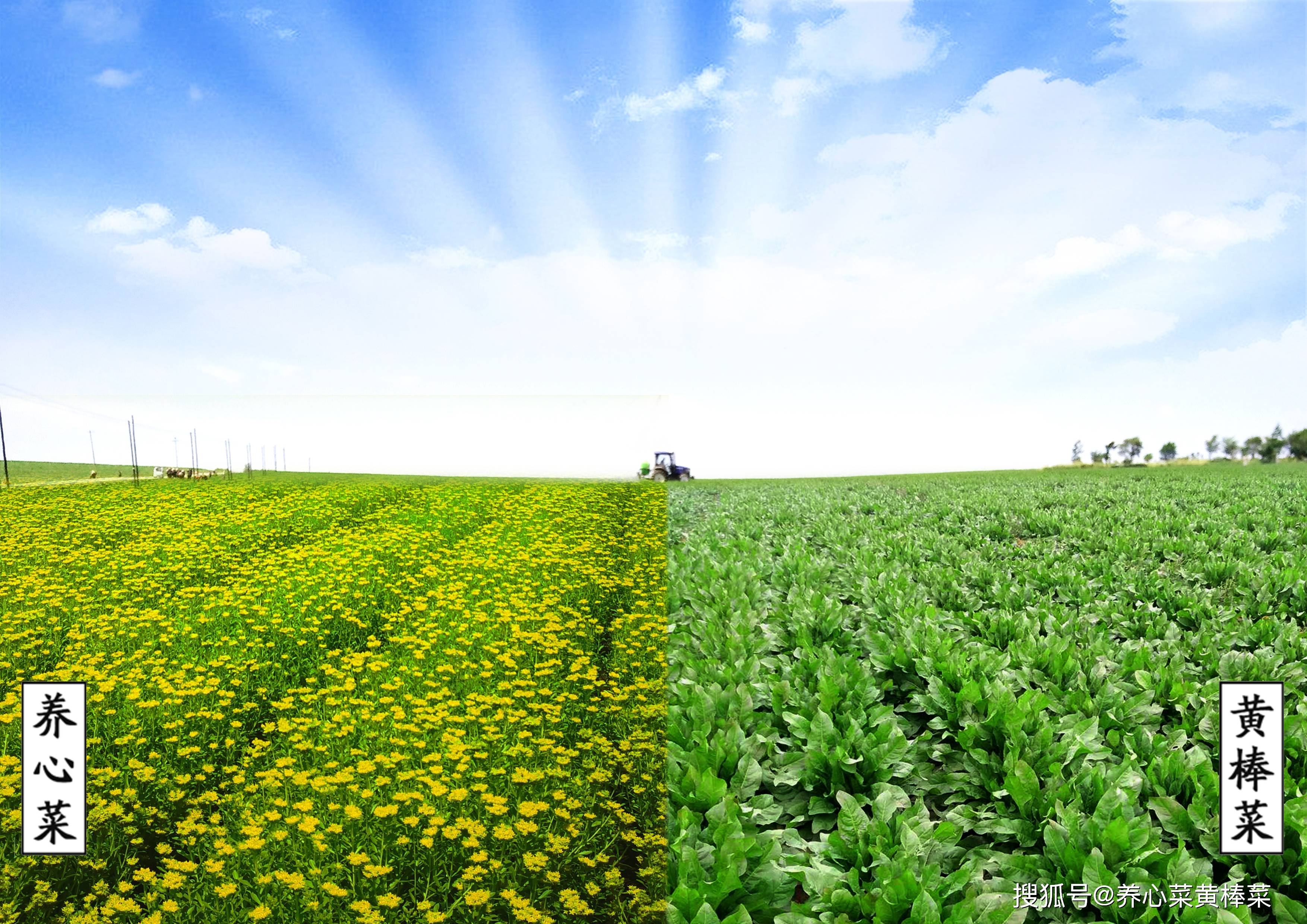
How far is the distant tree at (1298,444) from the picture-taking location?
4816cm

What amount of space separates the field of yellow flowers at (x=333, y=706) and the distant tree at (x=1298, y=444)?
5831 cm

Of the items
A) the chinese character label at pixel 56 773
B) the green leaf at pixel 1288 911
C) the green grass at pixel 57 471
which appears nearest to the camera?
the green leaf at pixel 1288 911

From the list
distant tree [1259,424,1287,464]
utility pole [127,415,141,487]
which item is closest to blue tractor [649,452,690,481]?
utility pole [127,415,141,487]

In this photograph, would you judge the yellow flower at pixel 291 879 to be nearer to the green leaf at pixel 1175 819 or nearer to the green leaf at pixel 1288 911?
the green leaf at pixel 1175 819

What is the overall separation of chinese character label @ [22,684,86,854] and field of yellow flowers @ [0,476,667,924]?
5.3 inches

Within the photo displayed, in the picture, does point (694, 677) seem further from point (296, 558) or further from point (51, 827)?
point (296, 558)

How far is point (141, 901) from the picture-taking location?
334cm

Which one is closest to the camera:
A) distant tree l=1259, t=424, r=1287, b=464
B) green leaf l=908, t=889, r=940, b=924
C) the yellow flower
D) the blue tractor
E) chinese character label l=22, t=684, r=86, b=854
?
green leaf l=908, t=889, r=940, b=924

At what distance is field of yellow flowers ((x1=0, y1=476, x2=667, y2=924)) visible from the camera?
3.37m

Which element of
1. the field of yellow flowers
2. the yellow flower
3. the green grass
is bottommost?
the yellow flower

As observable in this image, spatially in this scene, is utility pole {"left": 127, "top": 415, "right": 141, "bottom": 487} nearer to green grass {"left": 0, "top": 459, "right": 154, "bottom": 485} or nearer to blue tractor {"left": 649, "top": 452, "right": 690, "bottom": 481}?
green grass {"left": 0, "top": 459, "right": 154, "bottom": 485}

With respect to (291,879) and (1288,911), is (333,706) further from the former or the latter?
(1288,911)

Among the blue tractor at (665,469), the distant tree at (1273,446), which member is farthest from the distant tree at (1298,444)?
the blue tractor at (665,469)

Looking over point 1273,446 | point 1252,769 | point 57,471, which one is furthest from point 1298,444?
point 57,471
